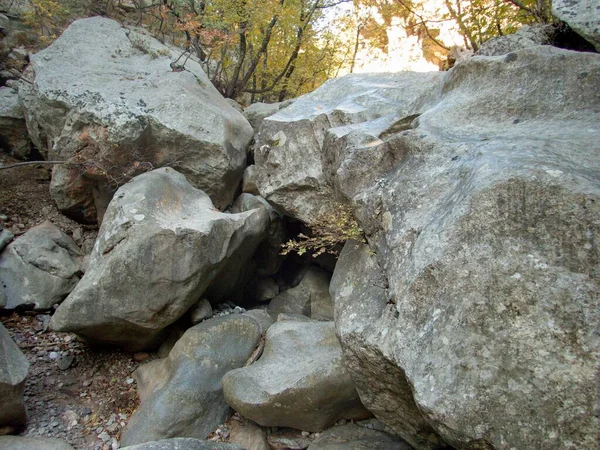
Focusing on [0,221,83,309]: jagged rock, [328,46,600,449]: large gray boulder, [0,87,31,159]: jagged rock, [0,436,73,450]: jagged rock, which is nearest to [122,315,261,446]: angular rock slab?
[0,436,73,450]: jagged rock

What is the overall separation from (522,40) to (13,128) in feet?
26.5

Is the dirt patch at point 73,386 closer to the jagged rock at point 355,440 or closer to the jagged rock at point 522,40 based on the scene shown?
the jagged rock at point 355,440

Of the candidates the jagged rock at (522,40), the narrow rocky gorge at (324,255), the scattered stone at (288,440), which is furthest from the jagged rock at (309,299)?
the jagged rock at (522,40)

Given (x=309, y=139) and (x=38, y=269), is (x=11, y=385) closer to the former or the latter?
(x=38, y=269)

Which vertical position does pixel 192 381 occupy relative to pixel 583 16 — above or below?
below

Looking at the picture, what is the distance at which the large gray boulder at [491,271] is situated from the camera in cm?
222

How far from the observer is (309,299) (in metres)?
6.63

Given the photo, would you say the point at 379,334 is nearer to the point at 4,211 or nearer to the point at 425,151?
the point at 425,151

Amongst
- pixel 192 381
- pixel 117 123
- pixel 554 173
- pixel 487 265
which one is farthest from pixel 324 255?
pixel 554 173

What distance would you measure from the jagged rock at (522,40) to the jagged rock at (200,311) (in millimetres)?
4610

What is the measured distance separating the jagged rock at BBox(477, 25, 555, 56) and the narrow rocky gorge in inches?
1.2

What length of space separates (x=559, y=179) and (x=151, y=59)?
7290 millimetres

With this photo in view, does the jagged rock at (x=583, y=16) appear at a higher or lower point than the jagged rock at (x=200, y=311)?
higher

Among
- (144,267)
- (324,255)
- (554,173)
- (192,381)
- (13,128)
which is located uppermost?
(554,173)
